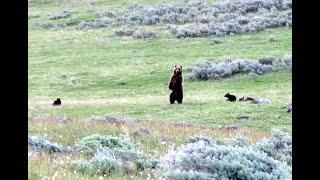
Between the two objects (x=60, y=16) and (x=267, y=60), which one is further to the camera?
(x=60, y=16)

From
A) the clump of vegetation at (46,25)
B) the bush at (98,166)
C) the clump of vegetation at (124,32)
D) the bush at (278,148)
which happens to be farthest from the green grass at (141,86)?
the clump of vegetation at (46,25)

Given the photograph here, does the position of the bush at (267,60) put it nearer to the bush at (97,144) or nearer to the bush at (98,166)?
the bush at (97,144)

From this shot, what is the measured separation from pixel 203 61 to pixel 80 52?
438 inches

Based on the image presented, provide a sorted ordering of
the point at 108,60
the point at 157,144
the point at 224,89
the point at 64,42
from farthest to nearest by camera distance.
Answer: the point at 64,42, the point at 108,60, the point at 224,89, the point at 157,144

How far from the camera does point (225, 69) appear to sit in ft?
110

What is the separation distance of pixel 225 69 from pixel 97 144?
23297 millimetres

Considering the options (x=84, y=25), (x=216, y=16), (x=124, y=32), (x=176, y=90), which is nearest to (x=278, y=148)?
(x=176, y=90)

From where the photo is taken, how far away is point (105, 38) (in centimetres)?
5084

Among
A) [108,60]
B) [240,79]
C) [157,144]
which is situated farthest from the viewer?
[108,60]

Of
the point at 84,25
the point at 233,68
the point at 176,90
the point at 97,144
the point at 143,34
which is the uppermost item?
the point at 97,144

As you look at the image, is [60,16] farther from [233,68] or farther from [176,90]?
[176,90]
